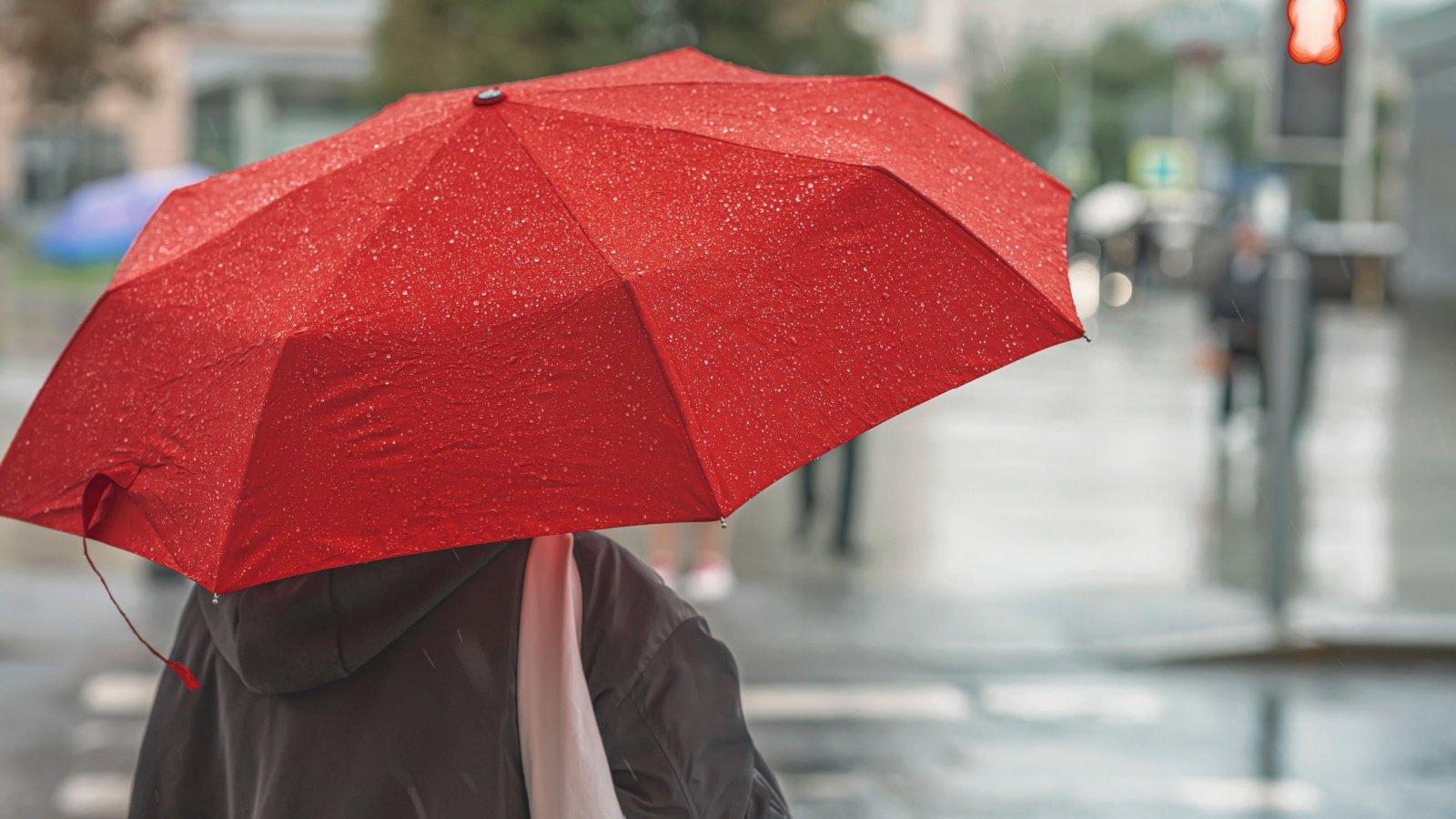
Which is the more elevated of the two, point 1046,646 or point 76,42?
point 76,42

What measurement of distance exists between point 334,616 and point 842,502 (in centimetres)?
777

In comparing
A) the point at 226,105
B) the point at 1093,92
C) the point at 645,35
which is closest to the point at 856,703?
the point at 645,35

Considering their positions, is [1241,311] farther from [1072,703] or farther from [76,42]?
[76,42]

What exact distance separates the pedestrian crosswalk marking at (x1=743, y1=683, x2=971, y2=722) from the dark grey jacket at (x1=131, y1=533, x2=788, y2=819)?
14.9ft

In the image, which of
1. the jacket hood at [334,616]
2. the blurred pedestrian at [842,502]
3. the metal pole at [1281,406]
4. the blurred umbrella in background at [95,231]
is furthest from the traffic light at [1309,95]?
the blurred umbrella in background at [95,231]

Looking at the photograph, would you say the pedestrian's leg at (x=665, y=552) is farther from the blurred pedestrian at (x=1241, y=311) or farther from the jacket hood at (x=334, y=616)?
the jacket hood at (x=334, y=616)

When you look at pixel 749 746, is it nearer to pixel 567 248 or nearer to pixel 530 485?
pixel 530 485

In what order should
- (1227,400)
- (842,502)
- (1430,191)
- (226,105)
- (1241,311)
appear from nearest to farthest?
(842,502), (1241,311), (1227,400), (1430,191), (226,105)

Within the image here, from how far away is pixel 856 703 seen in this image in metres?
6.84

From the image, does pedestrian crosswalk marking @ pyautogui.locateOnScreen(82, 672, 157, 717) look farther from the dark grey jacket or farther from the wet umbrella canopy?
the dark grey jacket

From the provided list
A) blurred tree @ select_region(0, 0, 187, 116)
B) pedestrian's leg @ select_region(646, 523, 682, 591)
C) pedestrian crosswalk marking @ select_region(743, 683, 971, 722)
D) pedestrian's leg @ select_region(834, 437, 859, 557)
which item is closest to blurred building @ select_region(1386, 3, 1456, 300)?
blurred tree @ select_region(0, 0, 187, 116)

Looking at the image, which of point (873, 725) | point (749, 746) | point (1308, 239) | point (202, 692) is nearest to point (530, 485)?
point (749, 746)

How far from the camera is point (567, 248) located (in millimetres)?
2057

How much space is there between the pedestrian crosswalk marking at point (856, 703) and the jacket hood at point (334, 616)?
181 inches
